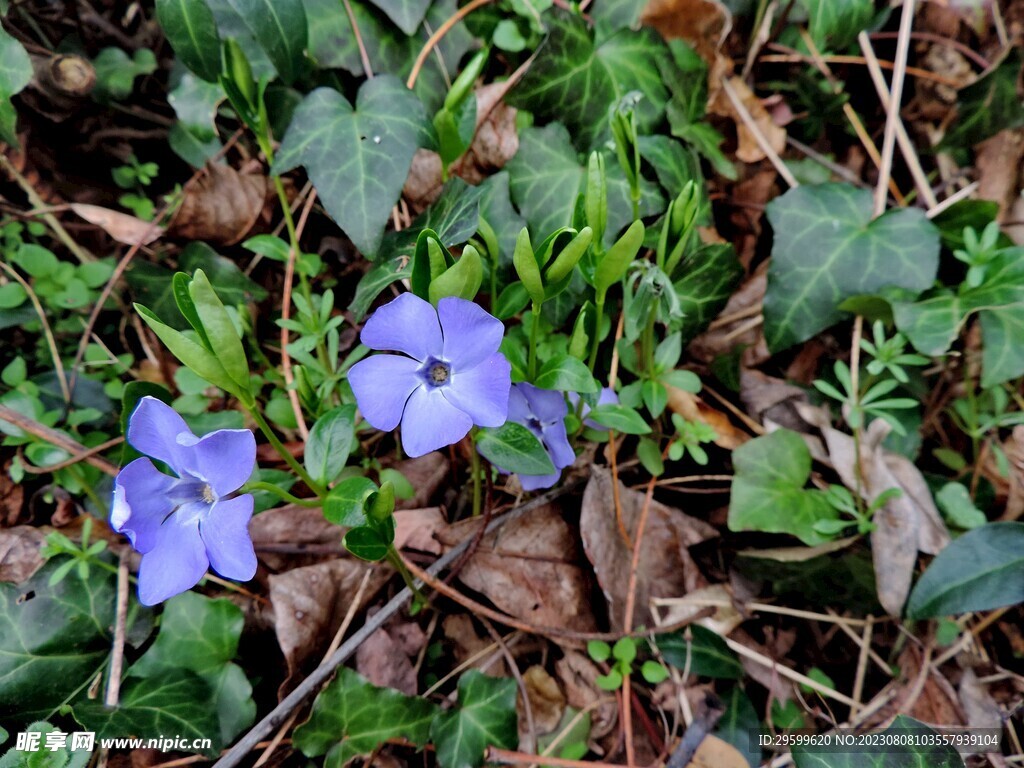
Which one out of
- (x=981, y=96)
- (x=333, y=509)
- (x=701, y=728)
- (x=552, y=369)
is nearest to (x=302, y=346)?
(x=333, y=509)

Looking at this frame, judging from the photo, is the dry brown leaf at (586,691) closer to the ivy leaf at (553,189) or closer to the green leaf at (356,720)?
the green leaf at (356,720)

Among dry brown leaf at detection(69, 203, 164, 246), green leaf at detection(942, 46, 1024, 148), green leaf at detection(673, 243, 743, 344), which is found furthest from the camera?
green leaf at detection(942, 46, 1024, 148)

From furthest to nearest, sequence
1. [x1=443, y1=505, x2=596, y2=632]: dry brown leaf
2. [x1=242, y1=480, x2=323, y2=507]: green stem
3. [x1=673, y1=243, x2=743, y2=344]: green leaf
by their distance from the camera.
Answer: [x1=673, y1=243, x2=743, y2=344]: green leaf < [x1=443, y1=505, x2=596, y2=632]: dry brown leaf < [x1=242, y1=480, x2=323, y2=507]: green stem

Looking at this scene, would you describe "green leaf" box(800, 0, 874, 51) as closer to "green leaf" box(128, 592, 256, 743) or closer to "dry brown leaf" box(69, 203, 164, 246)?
"dry brown leaf" box(69, 203, 164, 246)

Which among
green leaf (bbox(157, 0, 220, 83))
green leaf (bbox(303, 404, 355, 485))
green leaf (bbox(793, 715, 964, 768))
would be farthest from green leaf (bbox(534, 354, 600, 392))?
green leaf (bbox(157, 0, 220, 83))

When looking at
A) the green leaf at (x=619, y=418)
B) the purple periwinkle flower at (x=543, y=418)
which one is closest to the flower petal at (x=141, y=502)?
the purple periwinkle flower at (x=543, y=418)

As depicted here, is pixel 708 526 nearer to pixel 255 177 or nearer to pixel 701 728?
pixel 701 728

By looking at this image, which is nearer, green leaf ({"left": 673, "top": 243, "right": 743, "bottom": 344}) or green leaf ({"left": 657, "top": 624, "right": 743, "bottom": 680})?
green leaf ({"left": 657, "top": 624, "right": 743, "bottom": 680})
